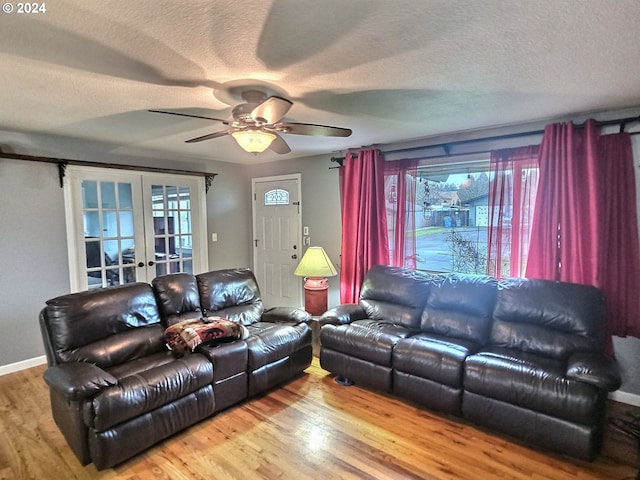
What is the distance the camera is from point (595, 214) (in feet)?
9.14

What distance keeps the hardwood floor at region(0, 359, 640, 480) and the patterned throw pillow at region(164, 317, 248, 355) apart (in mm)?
579

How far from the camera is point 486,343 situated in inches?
114

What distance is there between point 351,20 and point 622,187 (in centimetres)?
264

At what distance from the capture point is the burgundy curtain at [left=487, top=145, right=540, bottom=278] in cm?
315

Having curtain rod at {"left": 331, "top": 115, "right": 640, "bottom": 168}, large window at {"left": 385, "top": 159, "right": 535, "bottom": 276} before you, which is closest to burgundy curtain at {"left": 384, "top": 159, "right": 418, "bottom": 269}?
large window at {"left": 385, "top": 159, "right": 535, "bottom": 276}

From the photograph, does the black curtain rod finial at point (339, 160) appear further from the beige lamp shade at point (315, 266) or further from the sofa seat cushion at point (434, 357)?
the sofa seat cushion at point (434, 357)

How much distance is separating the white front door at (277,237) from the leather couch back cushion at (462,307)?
2293mm

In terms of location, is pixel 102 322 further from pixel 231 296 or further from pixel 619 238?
pixel 619 238

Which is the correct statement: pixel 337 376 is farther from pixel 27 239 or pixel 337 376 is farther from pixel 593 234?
pixel 27 239

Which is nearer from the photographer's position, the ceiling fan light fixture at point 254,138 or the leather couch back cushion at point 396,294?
the ceiling fan light fixture at point 254,138

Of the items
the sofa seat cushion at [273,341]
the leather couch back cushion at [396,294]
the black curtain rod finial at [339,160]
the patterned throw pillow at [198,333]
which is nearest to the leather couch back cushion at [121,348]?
the patterned throw pillow at [198,333]

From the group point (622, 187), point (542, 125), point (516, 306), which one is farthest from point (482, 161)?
point (516, 306)

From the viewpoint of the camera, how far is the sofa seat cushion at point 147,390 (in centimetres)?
205

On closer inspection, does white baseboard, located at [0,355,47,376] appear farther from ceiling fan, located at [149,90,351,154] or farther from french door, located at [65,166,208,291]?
ceiling fan, located at [149,90,351,154]
